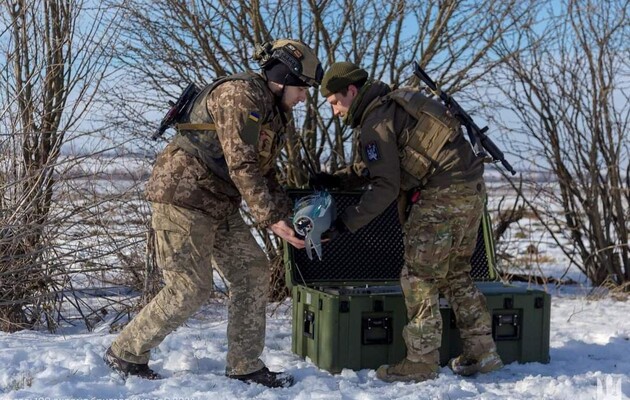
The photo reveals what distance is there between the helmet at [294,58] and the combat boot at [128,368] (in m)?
1.73

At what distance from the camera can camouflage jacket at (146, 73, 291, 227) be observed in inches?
158

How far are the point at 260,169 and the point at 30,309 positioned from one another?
8.90ft

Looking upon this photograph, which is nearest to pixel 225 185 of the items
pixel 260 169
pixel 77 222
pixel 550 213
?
pixel 260 169

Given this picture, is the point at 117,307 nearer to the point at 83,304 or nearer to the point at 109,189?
the point at 83,304

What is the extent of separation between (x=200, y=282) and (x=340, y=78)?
134 cm

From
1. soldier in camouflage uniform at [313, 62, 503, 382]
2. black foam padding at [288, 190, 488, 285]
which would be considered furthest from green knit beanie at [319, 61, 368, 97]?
black foam padding at [288, 190, 488, 285]

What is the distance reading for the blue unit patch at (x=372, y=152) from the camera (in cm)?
428

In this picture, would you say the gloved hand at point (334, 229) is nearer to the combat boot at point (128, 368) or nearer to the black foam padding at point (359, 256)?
the black foam padding at point (359, 256)

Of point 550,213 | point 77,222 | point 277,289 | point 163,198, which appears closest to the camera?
point 163,198

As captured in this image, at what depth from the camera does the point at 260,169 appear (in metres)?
4.27

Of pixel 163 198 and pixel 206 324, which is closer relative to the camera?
pixel 163 198

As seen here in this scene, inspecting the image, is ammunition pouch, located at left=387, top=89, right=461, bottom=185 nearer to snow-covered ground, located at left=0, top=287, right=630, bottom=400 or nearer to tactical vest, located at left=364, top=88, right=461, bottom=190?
tactical vest, located at left=364, top=88, right=461, bottom=190

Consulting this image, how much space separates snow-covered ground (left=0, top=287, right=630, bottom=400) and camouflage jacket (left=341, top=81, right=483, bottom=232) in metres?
0.91

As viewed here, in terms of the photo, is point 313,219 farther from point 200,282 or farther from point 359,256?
point 359,256
